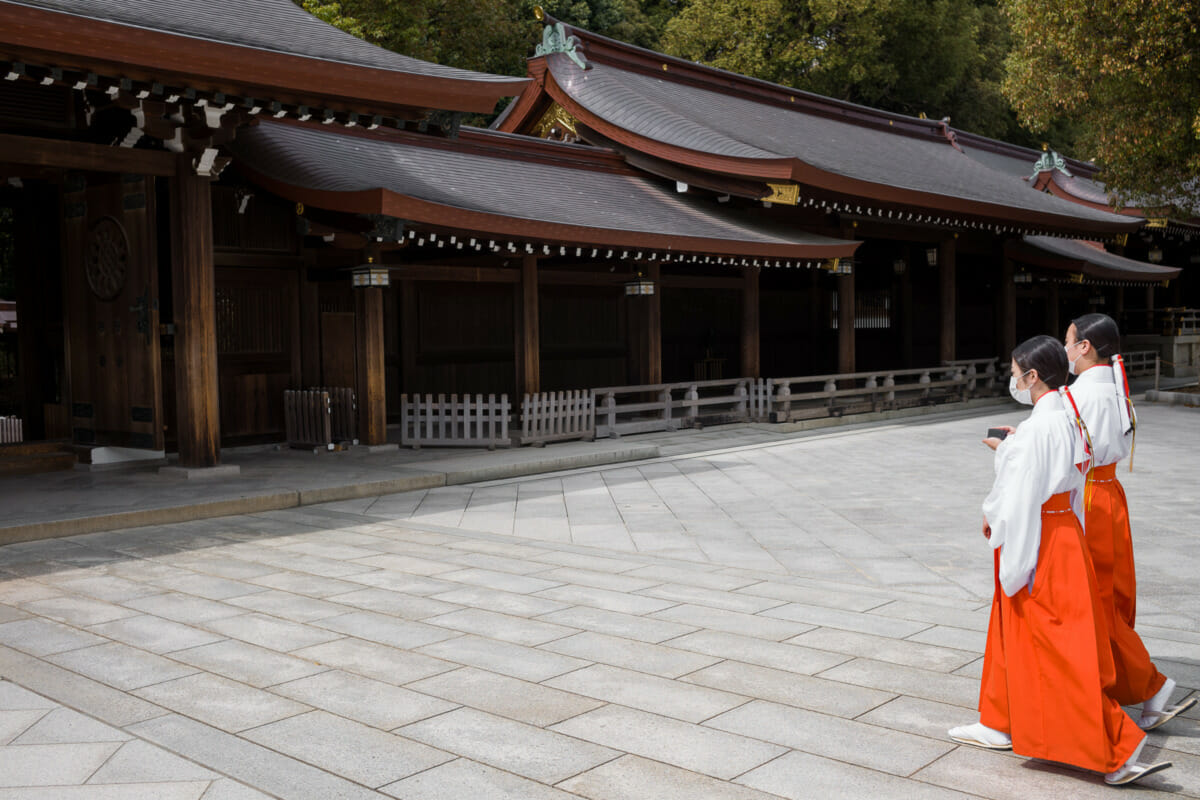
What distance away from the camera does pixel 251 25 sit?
34.4 feet

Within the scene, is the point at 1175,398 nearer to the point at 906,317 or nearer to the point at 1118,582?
the point at 906,317

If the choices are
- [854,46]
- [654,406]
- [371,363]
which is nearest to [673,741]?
[371,363]

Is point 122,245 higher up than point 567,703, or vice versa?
point 122,245

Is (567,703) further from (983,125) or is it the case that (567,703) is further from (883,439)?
(983,125)

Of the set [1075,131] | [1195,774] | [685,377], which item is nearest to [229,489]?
[1195,774]

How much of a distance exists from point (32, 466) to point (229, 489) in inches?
121

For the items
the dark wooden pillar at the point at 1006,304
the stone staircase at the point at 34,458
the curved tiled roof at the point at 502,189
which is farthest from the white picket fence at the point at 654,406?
the stone staircase at the point at 34,458

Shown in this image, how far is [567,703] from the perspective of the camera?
175 inches

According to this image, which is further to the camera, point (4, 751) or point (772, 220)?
point (772, 220)

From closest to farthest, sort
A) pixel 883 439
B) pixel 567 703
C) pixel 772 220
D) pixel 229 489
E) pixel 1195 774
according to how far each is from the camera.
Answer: pixel 1195 774, pixel 567 703, pixel 229 489, pixel 883 439, pixel 772 220

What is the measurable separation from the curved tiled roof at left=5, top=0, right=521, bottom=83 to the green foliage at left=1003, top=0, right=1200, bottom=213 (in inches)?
373

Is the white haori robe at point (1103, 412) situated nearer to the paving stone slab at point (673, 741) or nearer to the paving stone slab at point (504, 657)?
the paving stone slab at point (673, 741)

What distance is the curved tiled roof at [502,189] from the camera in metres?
12.0

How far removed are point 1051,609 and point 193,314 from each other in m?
9.06
